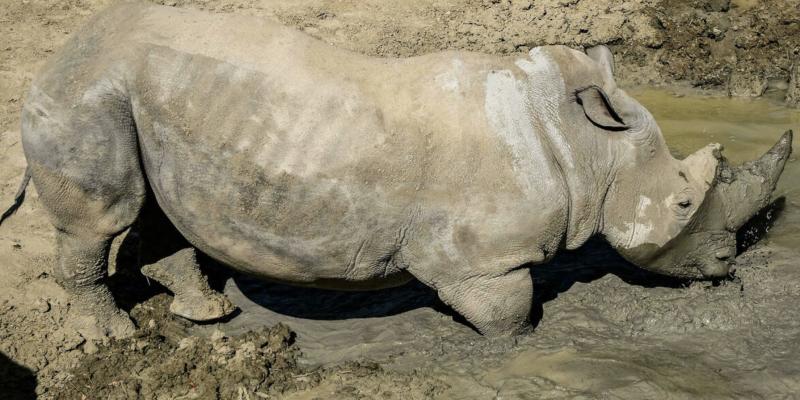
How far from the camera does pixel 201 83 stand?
4.80 metres

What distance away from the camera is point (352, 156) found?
4711 mm

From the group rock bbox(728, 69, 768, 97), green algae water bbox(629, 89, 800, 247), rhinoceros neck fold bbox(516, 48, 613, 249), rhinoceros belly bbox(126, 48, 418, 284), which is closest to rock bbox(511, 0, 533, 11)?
green algae water bbox(629, 89, 800, 247)

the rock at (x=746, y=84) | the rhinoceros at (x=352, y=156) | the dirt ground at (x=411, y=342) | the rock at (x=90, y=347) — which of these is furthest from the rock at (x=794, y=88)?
the rock at (x=90, y=347)

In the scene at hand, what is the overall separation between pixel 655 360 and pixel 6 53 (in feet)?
23.3

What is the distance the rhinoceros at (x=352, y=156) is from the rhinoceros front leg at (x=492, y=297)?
10 millimetres

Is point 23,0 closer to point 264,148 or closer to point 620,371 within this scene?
point 264,148

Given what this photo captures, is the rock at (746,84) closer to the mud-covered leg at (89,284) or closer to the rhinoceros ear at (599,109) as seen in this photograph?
the rhinoceros ear at (599,109)

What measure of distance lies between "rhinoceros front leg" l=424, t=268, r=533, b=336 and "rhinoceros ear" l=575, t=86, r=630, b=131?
0.94m

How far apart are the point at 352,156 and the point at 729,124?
15.0 ft

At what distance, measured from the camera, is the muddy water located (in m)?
5.02

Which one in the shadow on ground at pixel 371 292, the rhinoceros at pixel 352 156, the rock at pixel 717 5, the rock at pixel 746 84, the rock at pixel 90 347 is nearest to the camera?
the rhinoceros at pixel 352 156

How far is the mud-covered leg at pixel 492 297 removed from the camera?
501 centimetres

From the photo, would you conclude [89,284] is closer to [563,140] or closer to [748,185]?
[563,140]

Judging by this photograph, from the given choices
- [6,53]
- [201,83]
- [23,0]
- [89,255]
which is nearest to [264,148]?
[201,83]
